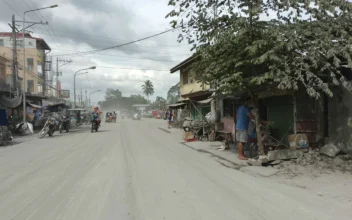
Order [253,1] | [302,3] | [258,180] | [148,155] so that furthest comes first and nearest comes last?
[148,155], [253,1], [302,3], [258,180]

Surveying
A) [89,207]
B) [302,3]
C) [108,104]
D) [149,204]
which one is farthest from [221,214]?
[108,104]

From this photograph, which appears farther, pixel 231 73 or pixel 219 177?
pixel 231 73

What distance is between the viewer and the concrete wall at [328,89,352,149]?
853cm

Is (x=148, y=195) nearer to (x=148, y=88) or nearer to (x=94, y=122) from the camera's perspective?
(x=94, y=122)

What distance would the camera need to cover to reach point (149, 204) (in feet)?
17.1

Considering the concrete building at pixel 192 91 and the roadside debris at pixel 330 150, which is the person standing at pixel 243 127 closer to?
the roadside debris at pixel 330 150

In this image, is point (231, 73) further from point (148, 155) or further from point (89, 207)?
point (89, 207)

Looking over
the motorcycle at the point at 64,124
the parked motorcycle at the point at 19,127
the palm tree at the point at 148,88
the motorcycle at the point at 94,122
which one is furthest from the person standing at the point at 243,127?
the palm tree at the point at 148,88

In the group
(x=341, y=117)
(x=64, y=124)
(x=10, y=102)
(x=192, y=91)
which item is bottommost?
(x=64, y=124)

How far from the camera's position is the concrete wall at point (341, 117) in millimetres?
8531

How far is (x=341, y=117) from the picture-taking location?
878 centimetres

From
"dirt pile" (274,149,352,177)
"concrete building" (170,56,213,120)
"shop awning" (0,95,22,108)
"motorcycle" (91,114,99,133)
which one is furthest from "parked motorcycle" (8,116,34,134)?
"dirt pile" (274,149,352,177)

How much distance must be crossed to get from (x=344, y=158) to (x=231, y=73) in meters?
3.85

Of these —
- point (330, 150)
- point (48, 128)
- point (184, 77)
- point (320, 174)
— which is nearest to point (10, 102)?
point (48, 128)
